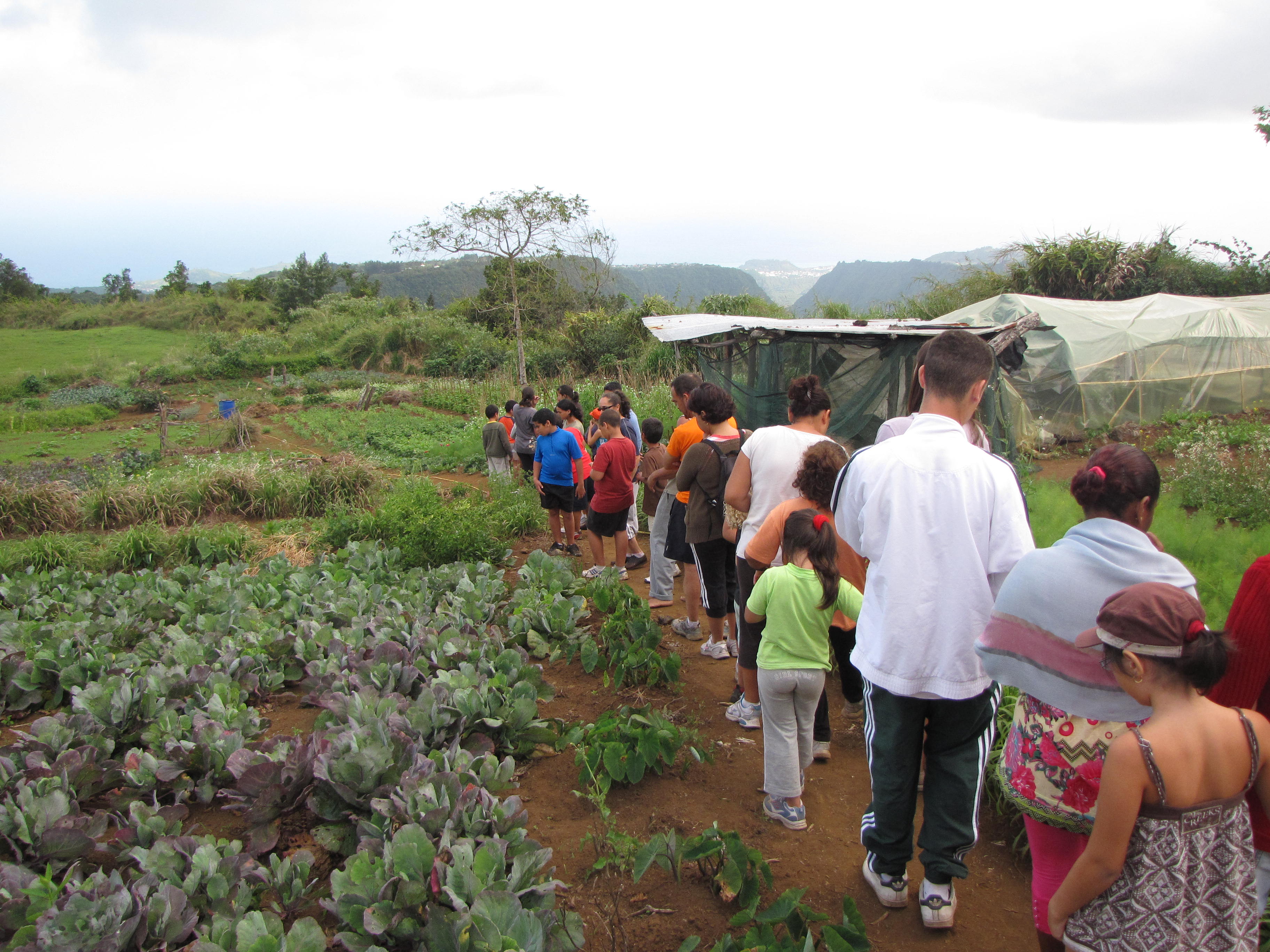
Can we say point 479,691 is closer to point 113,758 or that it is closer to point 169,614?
point 113,758

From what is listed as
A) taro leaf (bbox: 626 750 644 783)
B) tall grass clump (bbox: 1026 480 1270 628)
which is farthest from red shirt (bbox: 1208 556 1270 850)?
tall grass clump (bbox: 1026 480 1270 628)

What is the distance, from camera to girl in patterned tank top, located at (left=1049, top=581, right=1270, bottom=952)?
62.6 inches

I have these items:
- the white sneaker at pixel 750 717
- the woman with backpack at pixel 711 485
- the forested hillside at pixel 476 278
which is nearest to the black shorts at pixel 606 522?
the woman with backpack at pixel 711 485

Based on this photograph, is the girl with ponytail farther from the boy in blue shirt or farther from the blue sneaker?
the boy in blue shirt

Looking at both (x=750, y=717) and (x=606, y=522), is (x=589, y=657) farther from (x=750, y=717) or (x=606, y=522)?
(x=606, y=522)

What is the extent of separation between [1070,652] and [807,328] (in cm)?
776

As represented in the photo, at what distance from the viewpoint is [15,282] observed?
50.2 metres

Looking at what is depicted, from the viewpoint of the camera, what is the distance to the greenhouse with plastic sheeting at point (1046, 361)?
916cm

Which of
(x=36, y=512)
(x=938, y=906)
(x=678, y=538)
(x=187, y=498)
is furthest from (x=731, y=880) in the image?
(x=36, y=512)

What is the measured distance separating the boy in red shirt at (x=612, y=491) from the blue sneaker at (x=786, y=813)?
8.67 ft

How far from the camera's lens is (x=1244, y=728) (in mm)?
1616

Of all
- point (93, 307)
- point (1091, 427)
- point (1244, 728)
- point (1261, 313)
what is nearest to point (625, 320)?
point (1091, 427)

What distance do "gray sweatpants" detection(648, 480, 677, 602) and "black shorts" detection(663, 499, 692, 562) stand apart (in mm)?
402

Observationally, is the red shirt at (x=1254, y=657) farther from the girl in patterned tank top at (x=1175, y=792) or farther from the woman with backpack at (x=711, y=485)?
the woman with backpack at (x=711, y=485)
